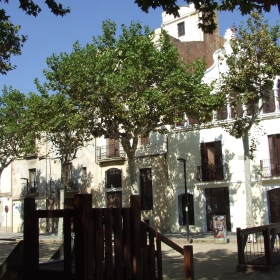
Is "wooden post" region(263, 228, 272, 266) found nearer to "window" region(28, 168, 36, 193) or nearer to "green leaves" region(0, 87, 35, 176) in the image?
"green leaves" region(0, 87, 35, 176)

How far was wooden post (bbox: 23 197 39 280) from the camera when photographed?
7.86 metres

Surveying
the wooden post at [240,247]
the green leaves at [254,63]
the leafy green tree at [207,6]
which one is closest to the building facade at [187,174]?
the green leaves at [254,63]

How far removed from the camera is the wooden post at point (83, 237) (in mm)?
7199

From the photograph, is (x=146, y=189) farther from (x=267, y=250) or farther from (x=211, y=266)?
(x=267, y=250)

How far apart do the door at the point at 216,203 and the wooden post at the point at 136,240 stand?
19.4m

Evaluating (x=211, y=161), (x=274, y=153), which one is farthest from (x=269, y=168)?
(x=211, y=161)

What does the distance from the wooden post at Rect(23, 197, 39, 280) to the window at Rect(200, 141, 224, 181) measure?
789 inches

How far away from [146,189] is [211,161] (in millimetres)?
5371

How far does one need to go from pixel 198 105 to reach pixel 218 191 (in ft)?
25.9

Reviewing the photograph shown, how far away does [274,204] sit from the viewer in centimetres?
2519

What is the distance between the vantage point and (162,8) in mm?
6785

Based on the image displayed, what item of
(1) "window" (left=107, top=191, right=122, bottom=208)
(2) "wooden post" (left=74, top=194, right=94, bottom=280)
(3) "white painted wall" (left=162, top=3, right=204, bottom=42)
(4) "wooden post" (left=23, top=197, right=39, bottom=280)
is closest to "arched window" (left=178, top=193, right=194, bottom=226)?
(1) "window" (left=107, top=191, right=122, bottom=208)

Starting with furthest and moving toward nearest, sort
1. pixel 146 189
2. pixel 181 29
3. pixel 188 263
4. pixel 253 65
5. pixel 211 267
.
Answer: pixel 181 29 → pixel 146 189 → pixel 253 65 → pixel 211 267 → pixel 188 263

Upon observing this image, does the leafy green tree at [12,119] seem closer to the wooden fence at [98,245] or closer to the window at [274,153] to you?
the window at [274,153]
